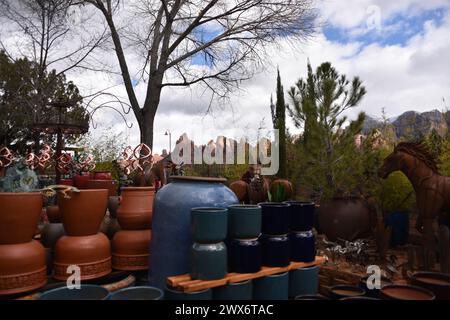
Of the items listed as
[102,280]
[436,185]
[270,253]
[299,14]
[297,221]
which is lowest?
[102,280]

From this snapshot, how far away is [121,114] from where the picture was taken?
838 cm

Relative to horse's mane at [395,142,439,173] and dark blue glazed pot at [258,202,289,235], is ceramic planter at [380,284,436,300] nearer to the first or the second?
dark blue glazed pot at [258,202,289,235]

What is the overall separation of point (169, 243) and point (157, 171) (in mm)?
4738

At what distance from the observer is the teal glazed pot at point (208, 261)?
2215 millimetres

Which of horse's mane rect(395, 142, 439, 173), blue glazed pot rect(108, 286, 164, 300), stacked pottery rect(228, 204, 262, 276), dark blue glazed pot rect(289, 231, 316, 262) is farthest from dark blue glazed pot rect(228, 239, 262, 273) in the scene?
horse's mane rect(395, 142, 439, 173)

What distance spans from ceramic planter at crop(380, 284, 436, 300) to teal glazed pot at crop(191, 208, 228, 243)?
105 centimetres

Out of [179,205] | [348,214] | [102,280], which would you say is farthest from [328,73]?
→ [102,280]

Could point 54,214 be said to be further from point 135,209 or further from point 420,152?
point 420,152

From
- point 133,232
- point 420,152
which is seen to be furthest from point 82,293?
point 420,152

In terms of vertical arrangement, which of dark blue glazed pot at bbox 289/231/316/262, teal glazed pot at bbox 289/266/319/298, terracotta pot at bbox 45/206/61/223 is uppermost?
terracotta pot at bbox 45/206/61/223

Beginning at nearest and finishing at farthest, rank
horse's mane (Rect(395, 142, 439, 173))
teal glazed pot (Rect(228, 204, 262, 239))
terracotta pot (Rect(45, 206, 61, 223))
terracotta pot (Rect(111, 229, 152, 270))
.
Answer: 1. teal glazed pot (Rect(228, 204, 262, 239))
2. terracotta pot (Rect(111, 229, 152, 270))
3. terracotta pot (Rect(45, 206, 61, 223))
4. horse's mane (Rect(395, 142, 439, 173))

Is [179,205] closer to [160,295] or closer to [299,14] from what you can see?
[160,295]

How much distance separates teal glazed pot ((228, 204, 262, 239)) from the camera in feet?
7.70

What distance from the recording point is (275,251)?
2.52m
